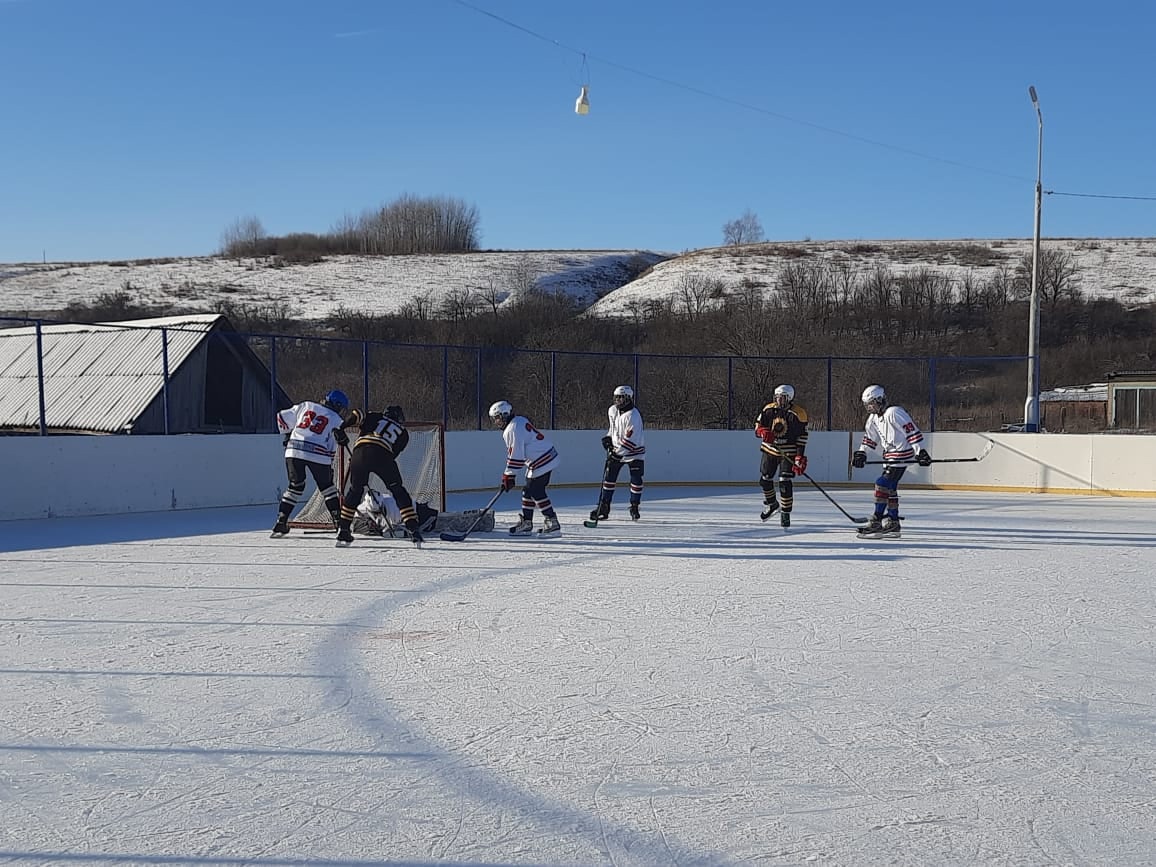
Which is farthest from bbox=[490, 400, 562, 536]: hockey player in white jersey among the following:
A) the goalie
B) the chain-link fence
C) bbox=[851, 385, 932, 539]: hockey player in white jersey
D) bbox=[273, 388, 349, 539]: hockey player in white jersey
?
the chain-link fence

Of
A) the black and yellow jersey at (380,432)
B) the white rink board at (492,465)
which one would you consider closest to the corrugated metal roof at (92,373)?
the white rink board at (492,465)

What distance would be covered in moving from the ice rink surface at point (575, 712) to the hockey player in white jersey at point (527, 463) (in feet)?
5.67

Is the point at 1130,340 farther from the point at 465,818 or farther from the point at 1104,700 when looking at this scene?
the point at 465,818

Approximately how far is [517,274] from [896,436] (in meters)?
40.6

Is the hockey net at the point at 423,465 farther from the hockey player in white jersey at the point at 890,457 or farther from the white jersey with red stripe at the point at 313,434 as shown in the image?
the hockey player in white jersey at the point at 890,457

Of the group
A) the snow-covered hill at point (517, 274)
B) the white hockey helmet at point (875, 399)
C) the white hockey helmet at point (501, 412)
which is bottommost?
the white hockey helmet at point (501, 412)

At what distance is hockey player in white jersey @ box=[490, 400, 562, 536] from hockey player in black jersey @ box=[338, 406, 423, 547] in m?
1.12

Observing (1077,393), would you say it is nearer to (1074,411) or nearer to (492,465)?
(1074,411)

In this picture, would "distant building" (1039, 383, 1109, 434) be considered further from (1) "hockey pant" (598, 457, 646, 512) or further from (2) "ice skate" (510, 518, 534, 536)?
(2) "ice skate" (510, 518, 534, 536)

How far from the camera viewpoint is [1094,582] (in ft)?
25.0

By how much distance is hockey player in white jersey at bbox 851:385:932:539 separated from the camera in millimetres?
10094

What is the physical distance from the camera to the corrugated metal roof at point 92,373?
17016 mm

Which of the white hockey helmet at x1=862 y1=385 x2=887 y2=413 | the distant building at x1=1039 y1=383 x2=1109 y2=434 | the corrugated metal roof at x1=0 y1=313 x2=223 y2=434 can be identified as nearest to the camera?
the white hockey helmet at x1=862 y1=385 x2=887 y2=413

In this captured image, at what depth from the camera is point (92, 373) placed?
1809 cm
